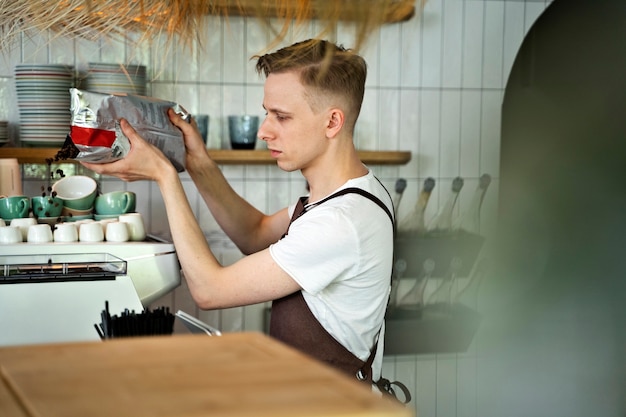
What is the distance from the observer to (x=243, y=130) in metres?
2.89

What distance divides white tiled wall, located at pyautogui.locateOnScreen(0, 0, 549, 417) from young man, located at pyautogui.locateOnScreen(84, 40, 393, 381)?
1031 mm

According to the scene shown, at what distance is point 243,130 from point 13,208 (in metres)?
1.03

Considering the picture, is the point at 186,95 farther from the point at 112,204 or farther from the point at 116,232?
the point at 116,232

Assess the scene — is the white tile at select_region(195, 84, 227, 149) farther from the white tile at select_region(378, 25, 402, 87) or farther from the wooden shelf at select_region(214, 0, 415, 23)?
the wooden shelf at select_region(214, 0, 415, 23)

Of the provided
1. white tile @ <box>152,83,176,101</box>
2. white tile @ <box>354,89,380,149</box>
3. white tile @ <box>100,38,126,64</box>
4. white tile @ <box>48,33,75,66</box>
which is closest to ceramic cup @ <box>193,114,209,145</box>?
white tile @ <box>152,83,176,101</box>

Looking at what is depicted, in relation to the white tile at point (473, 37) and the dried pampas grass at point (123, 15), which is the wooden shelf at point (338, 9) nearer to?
the dried pampas grass at point (123, 15)

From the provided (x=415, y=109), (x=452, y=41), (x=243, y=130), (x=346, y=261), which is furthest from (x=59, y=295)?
(x=452, y=41)

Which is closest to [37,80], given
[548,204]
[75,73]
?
[75,73]

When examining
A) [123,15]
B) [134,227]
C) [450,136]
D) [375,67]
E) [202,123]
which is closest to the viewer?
[123,15]

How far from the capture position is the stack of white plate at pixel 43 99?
8.79ft

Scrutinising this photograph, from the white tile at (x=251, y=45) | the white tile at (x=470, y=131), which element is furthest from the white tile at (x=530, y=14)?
the white tile at (x=251, y=45)

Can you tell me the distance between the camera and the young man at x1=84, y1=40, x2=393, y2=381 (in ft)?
5.85

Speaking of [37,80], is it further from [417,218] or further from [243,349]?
[243,349]

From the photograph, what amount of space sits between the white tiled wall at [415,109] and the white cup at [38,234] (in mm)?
1062
